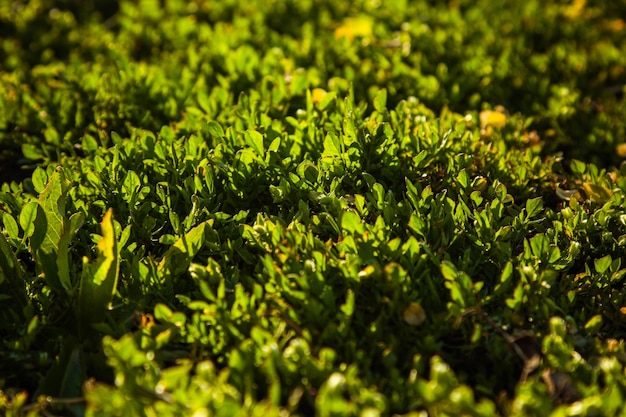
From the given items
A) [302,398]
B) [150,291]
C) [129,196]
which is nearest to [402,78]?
[129,196]

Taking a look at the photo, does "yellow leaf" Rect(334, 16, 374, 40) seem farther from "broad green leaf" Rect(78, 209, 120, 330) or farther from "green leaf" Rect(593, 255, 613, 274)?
"broad green leaf" Rect(78, 209, 120, 330)

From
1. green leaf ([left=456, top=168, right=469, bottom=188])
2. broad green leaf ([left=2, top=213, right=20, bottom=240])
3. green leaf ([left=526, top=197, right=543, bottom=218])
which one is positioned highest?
broad green leaf ([left=2, top=213, right=20, bottom=240])

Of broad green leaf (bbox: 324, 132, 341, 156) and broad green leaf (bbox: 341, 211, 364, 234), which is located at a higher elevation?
broad green leaf (bbox: 324, 132, 341, 156)

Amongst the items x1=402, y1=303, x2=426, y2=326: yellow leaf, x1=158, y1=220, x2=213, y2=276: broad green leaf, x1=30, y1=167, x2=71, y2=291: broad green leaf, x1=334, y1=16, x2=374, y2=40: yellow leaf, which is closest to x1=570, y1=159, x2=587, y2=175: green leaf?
x1=402, y1=303, x2=426, y2=326: yellow leaf

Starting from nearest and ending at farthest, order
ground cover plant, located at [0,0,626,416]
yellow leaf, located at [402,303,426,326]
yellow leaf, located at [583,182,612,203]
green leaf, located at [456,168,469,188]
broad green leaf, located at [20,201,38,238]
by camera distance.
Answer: ground cover plant, located at [0,0,626,416], yellow leaf, located at [402,303,426,326], broad green leaf, located at [20,201,38,238], green leaf, located at [456,168,469,188], yellow leaf, located at [583,182,612,203]

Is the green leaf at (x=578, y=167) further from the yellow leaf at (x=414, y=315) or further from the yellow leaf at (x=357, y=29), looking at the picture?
the yellow leaf at (x=357, y=29)

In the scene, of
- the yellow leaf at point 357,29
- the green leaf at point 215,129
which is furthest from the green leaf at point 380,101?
the yellow leaf at point 357,29
